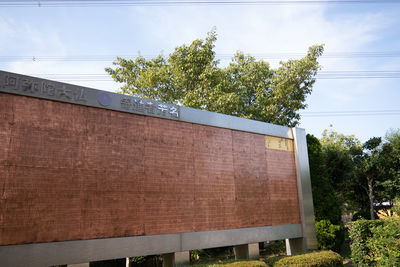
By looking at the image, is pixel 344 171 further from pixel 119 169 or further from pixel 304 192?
pixel 119 169

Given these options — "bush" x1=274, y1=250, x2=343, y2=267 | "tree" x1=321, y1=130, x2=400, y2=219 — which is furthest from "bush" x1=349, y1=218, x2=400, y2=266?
"tree" x1=321, y1=130, x2=400, y2=219

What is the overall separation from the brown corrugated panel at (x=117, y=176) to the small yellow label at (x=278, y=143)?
0.67 m

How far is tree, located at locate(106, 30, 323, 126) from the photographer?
47.3 ft

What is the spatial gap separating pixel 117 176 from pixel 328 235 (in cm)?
739

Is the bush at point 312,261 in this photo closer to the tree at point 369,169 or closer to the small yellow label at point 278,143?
the small yellow label at point 278,143

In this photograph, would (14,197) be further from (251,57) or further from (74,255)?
(251,57)

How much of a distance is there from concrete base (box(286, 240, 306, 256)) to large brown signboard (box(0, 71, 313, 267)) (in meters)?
0.72

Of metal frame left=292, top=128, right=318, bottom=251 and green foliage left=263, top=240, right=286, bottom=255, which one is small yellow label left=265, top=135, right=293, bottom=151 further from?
green foliage left=263, top=240, right=286, bottom=255

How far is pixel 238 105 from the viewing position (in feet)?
46.7

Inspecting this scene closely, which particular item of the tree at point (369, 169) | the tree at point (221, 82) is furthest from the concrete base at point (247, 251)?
the tree at point (369, 169)

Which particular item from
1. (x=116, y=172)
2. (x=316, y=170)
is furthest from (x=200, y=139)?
(x=316, y=170)

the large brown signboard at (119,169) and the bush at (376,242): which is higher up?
the large brown signboard at (119,169)

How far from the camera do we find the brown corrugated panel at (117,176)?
5.56 meters

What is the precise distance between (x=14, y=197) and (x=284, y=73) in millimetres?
13488
